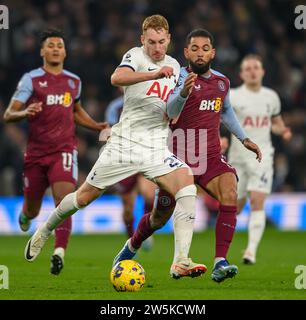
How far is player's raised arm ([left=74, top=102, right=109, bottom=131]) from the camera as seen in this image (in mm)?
10883

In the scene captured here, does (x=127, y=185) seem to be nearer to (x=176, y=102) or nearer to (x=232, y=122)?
(x=232, y=122)

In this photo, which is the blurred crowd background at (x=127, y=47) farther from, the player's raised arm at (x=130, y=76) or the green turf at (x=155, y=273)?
the player's raised arm at (x=130, y=76)

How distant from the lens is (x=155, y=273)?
10188mm

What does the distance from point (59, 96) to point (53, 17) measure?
924 cm

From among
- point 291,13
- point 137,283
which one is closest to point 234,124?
point 137,283

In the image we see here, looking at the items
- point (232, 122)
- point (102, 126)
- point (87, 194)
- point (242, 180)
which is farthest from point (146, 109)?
point (242, 180)

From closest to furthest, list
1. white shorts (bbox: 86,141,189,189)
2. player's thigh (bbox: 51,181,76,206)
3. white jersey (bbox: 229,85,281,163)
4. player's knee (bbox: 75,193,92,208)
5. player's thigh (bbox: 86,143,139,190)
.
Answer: white shorts (bbox: 86,141,189,189) < player's thigh (bbox: 86,143,139,190) < player's knee (bbox: 75,193,92,208) < player's thigh (bbox: 51,181,76,206) < white jersey (bbox: 229,85,281,163)

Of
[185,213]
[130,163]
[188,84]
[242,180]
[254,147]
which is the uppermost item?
[188,84]

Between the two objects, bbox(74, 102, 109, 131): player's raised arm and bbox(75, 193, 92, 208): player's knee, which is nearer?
bbox(75, 193, 92, 208): player's knee

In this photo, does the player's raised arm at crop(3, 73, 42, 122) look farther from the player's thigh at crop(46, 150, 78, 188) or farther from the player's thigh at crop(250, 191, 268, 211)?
the player's thigh at crop(250, 191, 268, 211)

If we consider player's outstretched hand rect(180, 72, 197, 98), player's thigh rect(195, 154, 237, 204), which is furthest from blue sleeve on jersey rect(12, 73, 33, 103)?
player's outstretched hand rect(180, 72, 197, 98)

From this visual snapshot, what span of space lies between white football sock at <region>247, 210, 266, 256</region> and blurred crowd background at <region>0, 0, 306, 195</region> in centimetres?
646

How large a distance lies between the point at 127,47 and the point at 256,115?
24.7ft
